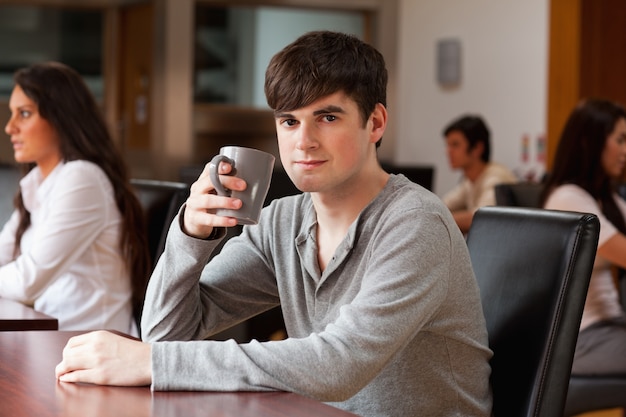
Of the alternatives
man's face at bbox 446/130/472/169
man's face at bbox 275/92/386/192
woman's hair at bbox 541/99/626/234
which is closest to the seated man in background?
man's face at bbox 446/130/472/169

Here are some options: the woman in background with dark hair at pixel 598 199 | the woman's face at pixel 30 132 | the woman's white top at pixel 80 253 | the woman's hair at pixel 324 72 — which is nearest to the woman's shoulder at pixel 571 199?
the woman in background with dark hair at pixel 598 199

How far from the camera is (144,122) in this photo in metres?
6.85

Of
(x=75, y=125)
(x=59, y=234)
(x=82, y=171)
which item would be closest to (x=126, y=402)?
(x=59, y=234)

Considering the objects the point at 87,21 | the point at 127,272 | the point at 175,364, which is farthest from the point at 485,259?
the point at 87,21

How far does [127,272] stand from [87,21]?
4.65 metres

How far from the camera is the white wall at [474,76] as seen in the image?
6.03 meters

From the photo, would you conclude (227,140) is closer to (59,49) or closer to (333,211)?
(59,49)

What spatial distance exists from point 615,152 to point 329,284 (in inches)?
66.5

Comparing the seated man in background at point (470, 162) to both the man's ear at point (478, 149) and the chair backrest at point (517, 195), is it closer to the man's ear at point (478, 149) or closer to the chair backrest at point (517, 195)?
the man's ear at point (478, 149)

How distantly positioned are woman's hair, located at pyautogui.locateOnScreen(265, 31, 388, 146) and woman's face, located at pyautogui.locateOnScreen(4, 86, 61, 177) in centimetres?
127

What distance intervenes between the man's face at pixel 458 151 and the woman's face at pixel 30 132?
11.4 ft

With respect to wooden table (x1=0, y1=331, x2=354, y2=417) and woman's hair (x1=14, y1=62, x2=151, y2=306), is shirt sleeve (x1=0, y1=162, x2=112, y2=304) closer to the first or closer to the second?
woman's hair (x1=14, y1=62, x2=151, y2=306)

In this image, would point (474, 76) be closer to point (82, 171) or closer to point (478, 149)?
point (478, 149)

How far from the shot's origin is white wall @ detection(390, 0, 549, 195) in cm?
603
